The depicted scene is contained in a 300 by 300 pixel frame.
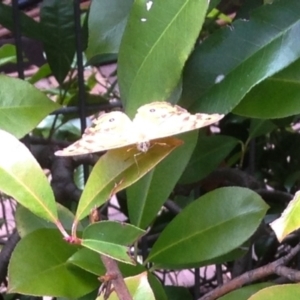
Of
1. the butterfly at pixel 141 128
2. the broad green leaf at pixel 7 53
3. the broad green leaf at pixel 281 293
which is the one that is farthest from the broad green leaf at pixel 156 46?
the broad green leaf at pixel 7 53

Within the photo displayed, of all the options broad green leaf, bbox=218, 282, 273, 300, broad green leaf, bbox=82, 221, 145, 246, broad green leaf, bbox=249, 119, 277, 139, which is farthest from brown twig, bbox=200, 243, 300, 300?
broad green leaf, bbox=249, 119, 277, 139

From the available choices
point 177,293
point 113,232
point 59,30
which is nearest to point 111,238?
point 113,232

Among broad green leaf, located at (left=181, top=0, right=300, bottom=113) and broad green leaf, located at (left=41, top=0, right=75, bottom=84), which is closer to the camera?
broad green leaf, located at (left=181, top=0, right=300, bottom=113)

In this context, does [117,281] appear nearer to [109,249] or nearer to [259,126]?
[109,249]

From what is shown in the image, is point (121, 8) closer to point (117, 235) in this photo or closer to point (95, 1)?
point (95, 1)

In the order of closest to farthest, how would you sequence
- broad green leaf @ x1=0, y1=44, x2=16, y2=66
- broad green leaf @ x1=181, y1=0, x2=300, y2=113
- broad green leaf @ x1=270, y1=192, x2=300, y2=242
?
1. broad green leaf @ x1=270, y1=192, x2=300, y2=242
2. broad green leaf @ x1=181, y1=0, x2=300, y2=113
3. broad green leaf @ x1=0, y1=44, x2=16, y2=66

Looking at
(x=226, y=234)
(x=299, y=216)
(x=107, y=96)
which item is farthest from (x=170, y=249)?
(x=107, y=96)

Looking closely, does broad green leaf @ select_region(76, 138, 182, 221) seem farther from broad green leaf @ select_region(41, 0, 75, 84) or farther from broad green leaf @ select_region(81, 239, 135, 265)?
broad green leaf @ select_region(41, 0, 75, 84)
